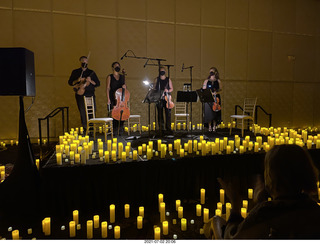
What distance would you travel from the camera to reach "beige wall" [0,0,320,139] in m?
6.41

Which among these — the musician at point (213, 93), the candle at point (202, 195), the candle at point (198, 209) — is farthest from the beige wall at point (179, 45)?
the candle at point (198, 209)

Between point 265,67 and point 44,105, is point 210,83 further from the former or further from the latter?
point 44,105

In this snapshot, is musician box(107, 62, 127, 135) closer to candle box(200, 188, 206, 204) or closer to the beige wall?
the beige wall

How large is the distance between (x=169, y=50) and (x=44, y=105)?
3842 mm

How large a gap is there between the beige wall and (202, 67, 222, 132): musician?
5.24 ft

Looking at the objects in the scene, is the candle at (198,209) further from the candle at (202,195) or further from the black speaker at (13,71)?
the black speaker at (13,71)

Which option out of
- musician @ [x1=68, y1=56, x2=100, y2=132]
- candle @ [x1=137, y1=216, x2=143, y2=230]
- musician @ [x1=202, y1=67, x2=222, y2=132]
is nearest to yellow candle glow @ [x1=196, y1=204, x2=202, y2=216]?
candle @ [x1=137, y1=216, x2=143, y2=230]

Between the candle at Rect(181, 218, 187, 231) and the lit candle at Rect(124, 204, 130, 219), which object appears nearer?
the candle at Rect(181, 218, 187, 231)

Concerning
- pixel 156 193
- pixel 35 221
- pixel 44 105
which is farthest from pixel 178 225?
pixel 44 105

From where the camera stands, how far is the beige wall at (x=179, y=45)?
6.41 meters

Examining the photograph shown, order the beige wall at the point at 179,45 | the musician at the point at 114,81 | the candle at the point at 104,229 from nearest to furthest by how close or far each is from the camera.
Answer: the candle at the point at 104,229
the musician at the point at 114,81
the beige wall at the point at 179,45

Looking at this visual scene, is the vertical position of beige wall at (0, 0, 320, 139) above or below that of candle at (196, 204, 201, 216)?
above

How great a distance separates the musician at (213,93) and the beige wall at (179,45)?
1.60 meters

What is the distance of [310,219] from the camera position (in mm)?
960
